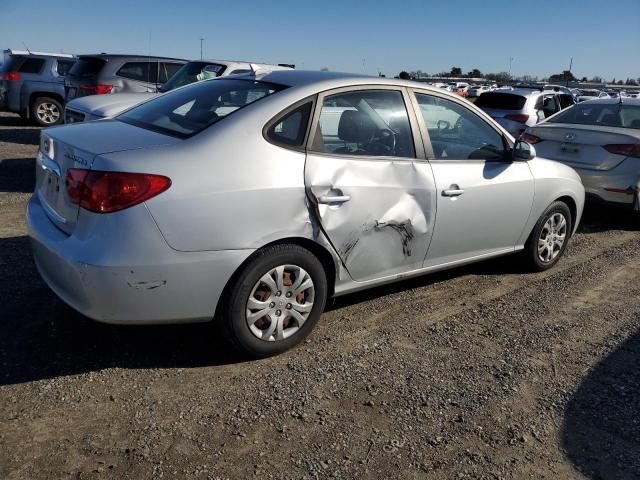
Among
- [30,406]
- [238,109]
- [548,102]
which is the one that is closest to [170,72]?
[548,102]

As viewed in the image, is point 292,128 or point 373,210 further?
point 373,210

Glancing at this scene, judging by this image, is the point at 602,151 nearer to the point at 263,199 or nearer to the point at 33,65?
the point at 263,199

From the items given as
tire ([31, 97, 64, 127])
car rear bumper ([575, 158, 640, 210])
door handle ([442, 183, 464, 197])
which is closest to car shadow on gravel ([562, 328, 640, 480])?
door handle ([442, 183, 464, 197])

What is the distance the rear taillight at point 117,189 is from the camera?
284 centimetres

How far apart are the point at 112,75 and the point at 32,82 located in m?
4.04

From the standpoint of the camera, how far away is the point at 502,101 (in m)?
12.6

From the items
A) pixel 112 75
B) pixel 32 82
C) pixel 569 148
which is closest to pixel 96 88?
pixel 112 75

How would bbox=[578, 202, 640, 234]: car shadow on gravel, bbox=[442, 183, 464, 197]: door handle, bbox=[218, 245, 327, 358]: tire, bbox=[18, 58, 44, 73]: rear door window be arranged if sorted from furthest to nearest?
bbox=[18, 58, 44, 73]: rear door window < bbox=[578, 202, 640, 234]: car shadow on gravel < bbox=[442, 183, 464, 197]: door handle < bbox=[218, 245, 327, 358]: tire

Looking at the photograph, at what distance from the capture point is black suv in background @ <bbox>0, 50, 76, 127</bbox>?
13250 millimetres

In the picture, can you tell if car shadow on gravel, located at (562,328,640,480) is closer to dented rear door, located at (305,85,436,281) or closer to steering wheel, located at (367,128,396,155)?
dented rear door, located at (305,85,436,281)

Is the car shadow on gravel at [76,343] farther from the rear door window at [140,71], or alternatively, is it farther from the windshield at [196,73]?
the rear door window at [140,71]

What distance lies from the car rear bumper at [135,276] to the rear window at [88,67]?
826cm

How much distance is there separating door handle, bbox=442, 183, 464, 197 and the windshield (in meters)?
5.80

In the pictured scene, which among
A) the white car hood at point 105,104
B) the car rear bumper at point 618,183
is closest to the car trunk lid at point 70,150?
the white car hood at point 105,104
